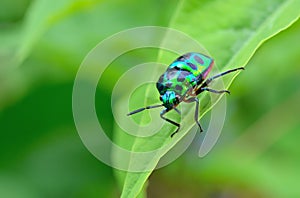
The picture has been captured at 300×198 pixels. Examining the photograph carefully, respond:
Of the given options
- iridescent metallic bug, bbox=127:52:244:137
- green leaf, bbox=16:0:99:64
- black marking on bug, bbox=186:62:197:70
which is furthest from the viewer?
green leaf, bbox=16:0:99:64

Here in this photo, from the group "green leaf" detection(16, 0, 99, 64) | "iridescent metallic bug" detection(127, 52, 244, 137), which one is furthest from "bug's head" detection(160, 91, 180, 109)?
Answer: "green leaf" detection(16, 0, 99, 64)

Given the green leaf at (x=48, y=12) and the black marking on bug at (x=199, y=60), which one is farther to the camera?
the green leaf at (x=48, y=12)

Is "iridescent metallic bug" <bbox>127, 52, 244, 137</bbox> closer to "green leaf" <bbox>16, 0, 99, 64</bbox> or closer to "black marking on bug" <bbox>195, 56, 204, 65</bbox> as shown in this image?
"black marking on bug" <bbox>195, 56, 204, 65</bbox>

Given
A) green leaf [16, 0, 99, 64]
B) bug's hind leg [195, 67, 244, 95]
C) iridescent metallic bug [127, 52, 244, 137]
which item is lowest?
bug's hind leg [195, 67, 244, 95]

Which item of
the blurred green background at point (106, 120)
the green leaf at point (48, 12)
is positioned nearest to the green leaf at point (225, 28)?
the green leaf at point (48, 12)

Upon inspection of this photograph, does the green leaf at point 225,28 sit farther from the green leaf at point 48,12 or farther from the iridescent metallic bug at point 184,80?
the green leaf at point 48,12

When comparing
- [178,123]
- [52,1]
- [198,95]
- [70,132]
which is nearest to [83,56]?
[70,132]

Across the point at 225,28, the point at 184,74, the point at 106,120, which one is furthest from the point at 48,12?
the point at 106,120
